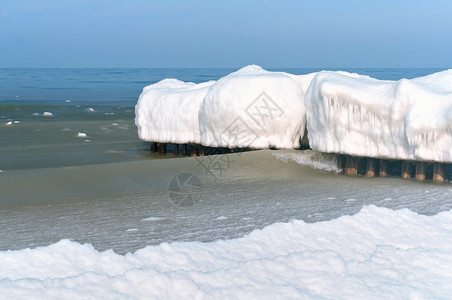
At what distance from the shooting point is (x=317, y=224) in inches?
200

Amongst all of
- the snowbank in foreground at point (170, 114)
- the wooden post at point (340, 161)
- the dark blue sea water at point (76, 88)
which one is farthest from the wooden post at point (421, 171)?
the dark blue sea water at point (76, 88)

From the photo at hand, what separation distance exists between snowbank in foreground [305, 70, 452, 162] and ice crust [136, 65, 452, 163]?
1 centimetres

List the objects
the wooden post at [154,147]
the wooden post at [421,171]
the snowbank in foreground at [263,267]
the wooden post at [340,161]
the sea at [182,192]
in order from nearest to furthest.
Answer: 1. the snowbank in foreground at [263,267]
2. the sea at [182,192]
3. the wooden post at [421,171]
4. the wooden post at [340,161]
5. the wooden post at [154,147]

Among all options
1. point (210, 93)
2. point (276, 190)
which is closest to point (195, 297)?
point (276, 190)

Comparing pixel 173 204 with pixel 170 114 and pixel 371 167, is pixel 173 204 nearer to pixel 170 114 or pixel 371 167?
pixel 371 167

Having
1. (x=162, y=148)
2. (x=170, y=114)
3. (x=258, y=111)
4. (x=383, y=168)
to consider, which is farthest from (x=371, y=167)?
(x=162, y=148)

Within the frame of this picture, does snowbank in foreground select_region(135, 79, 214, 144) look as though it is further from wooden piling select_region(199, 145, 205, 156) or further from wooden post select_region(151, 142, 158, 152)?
wooden post select_region(151, 142, 158, 152)

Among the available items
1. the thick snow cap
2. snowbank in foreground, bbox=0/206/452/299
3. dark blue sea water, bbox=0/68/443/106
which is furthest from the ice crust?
dark blue sea water, bbox=0/68/443/106

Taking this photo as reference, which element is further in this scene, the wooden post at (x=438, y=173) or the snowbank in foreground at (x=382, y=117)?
the wooden post at (x=438, y=173)

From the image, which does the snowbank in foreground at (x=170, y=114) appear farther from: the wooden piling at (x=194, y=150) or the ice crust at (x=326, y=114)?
the wooden piling at (x=194, y=150)

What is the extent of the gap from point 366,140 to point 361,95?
0.66 meters

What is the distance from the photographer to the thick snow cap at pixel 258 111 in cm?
898

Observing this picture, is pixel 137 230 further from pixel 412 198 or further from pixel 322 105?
pixel 322 105

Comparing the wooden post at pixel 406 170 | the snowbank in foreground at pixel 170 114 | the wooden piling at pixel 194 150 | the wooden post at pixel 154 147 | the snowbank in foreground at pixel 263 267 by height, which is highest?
the snowbank in foreground at pixel 170 114
